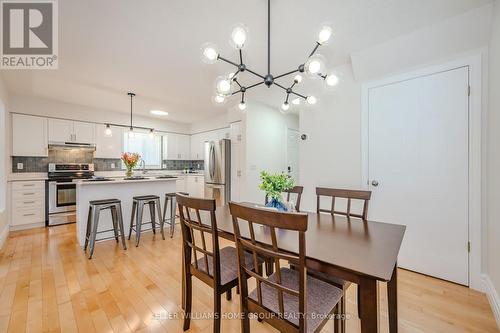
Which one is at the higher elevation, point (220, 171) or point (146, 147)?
point (146, 147)

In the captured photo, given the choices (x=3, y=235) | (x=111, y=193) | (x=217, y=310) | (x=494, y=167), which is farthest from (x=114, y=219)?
(x=494, y=167)

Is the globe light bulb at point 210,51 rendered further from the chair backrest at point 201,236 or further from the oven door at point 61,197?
the oven door at point 61,197

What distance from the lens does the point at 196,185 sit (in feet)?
18.4

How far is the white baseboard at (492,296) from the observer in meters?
1.57

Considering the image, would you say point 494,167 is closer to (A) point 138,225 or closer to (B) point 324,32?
(B) point 324,32

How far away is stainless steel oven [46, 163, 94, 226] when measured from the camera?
3.90m

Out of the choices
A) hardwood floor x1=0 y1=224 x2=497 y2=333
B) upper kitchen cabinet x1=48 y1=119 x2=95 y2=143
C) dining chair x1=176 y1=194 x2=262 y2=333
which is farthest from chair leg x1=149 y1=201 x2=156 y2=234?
upper kitchen cabinet x1=48 y1=119 x2=95 y2=143

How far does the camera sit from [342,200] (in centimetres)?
271

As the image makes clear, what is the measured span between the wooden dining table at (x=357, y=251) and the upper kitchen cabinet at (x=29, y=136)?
441 centimetres

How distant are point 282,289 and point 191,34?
2.29 m

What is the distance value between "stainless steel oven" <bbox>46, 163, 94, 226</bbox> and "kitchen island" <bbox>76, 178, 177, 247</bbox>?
4.05 feet

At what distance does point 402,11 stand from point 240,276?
2394 mm

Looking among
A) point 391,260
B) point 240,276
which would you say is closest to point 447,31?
point 391,260

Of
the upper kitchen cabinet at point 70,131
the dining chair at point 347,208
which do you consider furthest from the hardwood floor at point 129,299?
the upper kitchen cabinet at point 70,131
